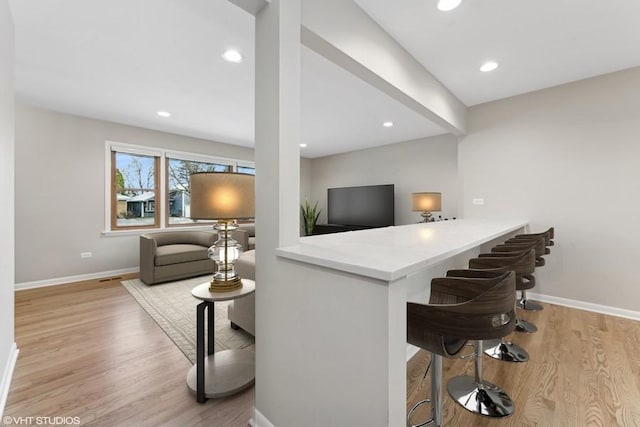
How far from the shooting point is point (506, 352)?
198cm

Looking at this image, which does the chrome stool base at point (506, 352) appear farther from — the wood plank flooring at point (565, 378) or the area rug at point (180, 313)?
the area rug at point (180, 313)

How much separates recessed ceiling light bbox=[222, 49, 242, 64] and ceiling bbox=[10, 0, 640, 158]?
0.23ft

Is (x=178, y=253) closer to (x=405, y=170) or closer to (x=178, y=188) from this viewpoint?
(x=178, y=188)

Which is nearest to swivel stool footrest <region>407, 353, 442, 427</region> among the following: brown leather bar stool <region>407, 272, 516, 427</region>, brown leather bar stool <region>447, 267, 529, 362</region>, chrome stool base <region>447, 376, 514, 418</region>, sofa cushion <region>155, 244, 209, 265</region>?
brown leather bar stool <region>407, 272, 516, 427</region>

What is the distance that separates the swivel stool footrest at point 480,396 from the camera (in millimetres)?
1468

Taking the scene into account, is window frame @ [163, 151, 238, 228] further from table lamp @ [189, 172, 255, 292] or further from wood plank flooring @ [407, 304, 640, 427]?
wood plank flooring @ [407, 304, 640, 427]

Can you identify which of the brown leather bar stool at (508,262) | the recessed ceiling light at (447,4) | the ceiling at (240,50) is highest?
the ceiling at (240,50)

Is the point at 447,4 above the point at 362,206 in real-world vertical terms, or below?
above

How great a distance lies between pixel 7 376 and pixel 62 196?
3.07m

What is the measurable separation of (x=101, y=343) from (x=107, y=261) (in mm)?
2580

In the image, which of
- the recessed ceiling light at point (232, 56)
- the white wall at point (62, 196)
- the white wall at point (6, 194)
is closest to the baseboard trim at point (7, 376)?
the white wall at point (6, 194)

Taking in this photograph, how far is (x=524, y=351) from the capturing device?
2.01 metres

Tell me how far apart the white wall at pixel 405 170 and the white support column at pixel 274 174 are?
14.0 ft

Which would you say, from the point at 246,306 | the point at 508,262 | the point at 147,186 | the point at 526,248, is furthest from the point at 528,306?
the point at 147,186
